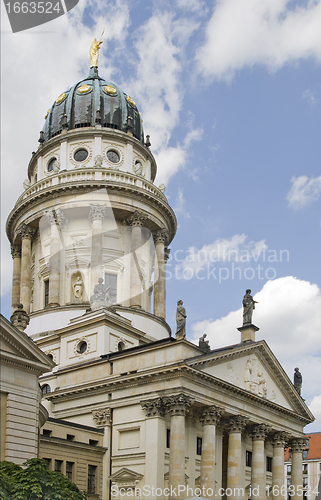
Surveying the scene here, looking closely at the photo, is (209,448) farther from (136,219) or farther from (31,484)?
(136,219)

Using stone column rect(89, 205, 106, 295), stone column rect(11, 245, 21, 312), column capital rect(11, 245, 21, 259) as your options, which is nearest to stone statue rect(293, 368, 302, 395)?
stone column rect(89, 205, 106, 295)

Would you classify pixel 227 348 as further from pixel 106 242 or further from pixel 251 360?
pixel 106 242

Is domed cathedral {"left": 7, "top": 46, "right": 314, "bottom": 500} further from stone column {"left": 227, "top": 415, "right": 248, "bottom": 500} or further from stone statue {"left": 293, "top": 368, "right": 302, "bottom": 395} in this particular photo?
stone statue {"left": 293, "top": 368, "right": 302, "bottom": 395}

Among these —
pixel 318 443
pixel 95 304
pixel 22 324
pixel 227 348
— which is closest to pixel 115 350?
pixel 95 304

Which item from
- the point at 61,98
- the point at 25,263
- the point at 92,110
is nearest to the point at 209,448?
the point at 25,263

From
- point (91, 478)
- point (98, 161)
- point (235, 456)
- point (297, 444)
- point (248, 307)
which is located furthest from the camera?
point (98, 161)

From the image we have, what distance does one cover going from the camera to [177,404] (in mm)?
39938

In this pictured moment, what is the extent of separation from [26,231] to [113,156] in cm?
1096

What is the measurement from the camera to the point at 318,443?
291 feet

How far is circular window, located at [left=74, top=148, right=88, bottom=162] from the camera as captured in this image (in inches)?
2404

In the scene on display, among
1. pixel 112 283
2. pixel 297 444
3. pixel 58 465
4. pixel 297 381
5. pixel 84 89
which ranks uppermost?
pixel 84 89

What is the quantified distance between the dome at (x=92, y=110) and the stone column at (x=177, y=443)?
3154 centimetres

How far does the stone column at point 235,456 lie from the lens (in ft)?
143

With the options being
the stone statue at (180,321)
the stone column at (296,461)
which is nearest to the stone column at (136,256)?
the stone statue at (180,321)
